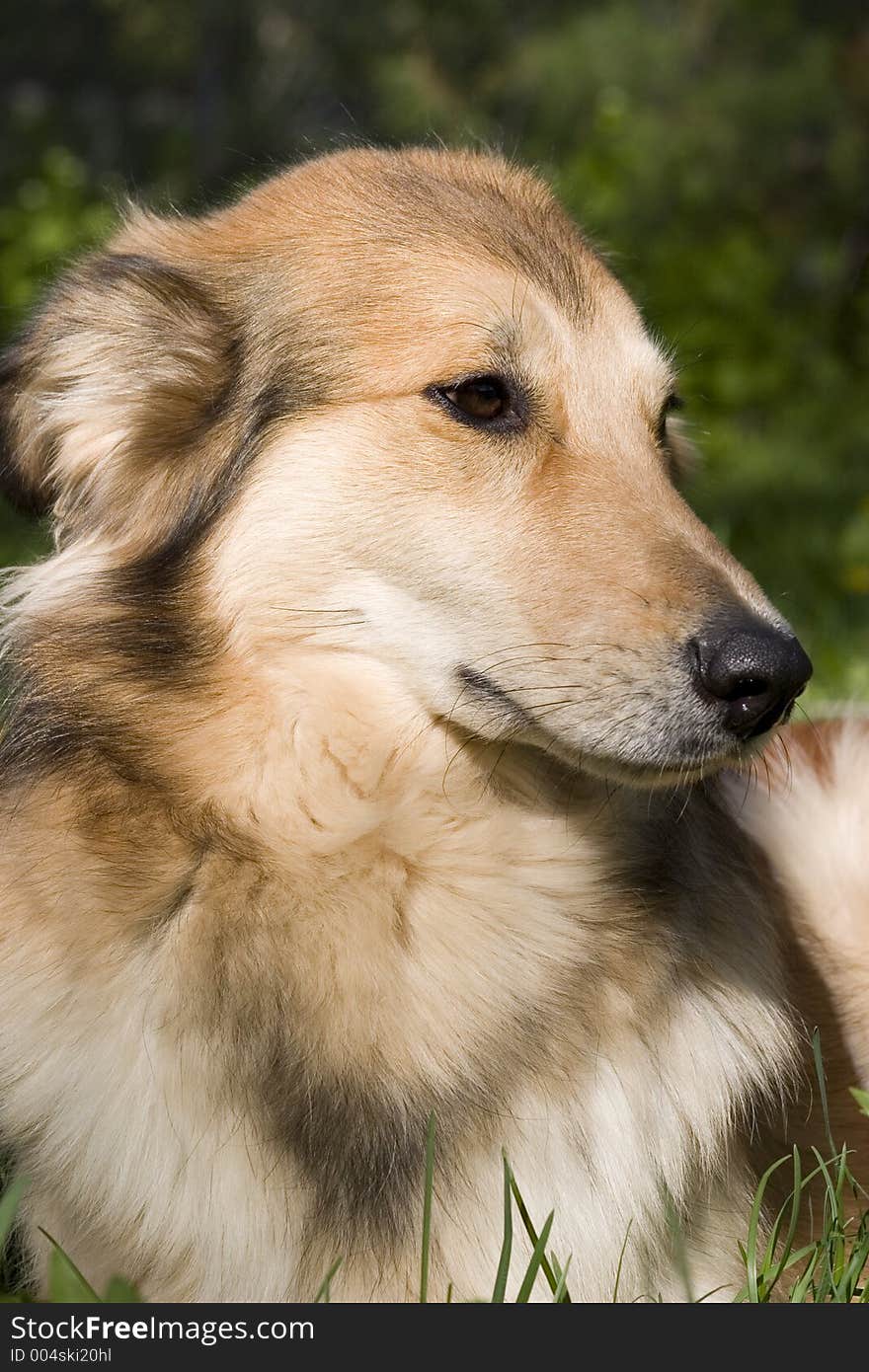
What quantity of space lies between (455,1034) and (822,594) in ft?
18.0

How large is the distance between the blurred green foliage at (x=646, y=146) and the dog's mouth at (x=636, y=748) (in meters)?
1.18

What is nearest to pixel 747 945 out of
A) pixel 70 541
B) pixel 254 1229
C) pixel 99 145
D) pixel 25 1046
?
pixel 254 1229

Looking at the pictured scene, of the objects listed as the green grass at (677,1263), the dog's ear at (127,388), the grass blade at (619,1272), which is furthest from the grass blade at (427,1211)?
the dog's ear at (127,388)

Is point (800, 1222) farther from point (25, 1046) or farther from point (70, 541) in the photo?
point (70, 541)

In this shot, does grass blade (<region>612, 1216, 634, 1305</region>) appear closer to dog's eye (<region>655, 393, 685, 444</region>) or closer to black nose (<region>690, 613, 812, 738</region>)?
black nose (<region>690, 613, 812, 738</region>)

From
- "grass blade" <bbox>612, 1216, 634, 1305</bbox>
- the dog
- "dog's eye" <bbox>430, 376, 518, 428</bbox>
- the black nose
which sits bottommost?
"grass blade" <bbox>612, 1216, 634, 1305</bbox>

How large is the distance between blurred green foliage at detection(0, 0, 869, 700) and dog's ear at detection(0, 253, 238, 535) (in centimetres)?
75

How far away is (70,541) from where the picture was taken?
251 cm

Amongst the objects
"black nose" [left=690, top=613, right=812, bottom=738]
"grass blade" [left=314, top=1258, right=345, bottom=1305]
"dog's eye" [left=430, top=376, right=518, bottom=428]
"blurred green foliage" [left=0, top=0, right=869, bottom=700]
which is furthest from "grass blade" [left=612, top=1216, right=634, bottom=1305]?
"blurred green foliage" [left=0, top=0, right=869, bottom=700]

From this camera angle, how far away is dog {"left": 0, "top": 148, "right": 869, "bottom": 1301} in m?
2.18

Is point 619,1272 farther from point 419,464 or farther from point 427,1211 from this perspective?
point 419,464

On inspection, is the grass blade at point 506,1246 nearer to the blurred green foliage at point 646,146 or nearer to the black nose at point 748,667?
the black nose at point 748,667

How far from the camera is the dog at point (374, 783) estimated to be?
218cm

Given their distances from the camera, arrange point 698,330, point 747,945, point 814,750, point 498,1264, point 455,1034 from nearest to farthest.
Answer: point 498,1264 < point 455,1034 < point 747,945 < point 814,750 < point 698,330
